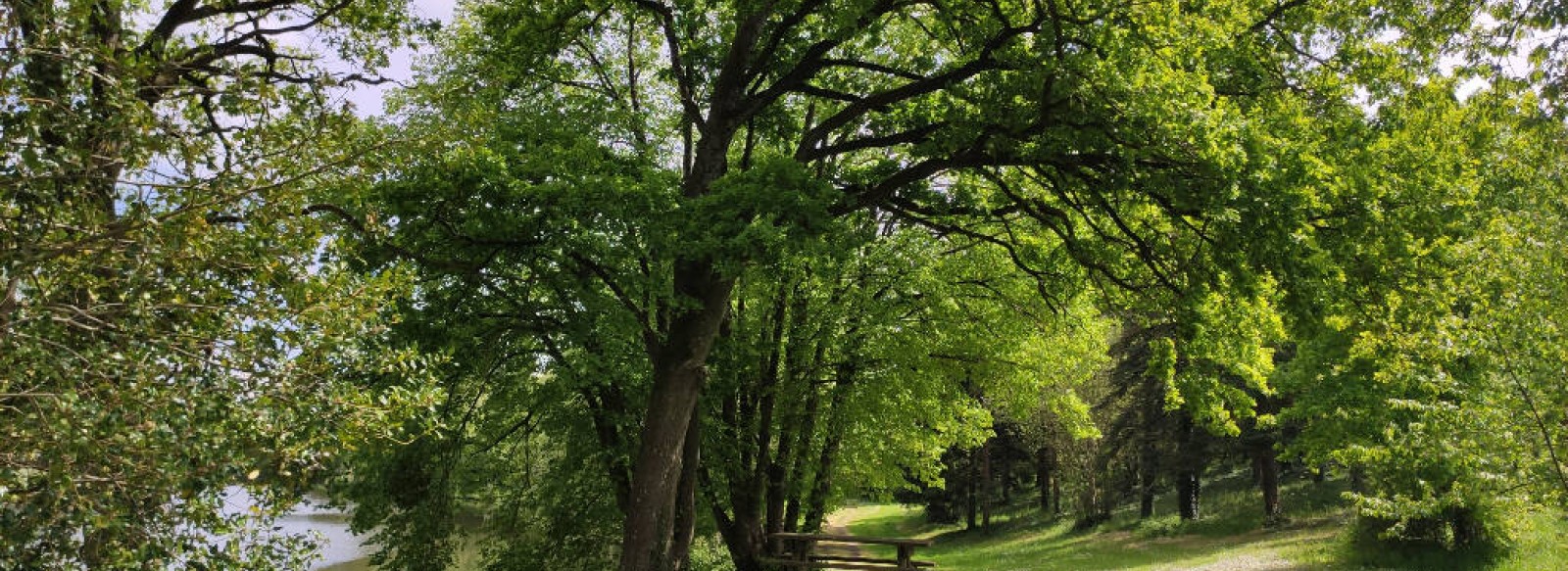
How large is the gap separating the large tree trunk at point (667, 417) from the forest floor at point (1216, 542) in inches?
501

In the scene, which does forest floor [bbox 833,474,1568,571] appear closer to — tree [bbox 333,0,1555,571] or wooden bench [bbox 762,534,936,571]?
tree [bbox 333,0,1555,571]

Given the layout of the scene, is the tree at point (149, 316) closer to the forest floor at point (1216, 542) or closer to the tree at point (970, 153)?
the tree at point (970, 153)

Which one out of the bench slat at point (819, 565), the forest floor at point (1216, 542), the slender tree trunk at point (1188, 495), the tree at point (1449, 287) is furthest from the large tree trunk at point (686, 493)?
the slender tree trunk at point (1188, 495)

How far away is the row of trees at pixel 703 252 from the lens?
4.25m

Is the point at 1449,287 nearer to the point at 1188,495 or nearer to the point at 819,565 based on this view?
the point at 819,565

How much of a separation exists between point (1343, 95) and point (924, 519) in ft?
139

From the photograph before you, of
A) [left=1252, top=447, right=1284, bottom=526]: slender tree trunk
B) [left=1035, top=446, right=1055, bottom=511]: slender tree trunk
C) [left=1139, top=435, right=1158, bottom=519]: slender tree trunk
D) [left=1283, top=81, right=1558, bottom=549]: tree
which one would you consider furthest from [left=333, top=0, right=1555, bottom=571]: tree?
[left=1035, top=446, right=1055, bottom=511]: slender tree trunk

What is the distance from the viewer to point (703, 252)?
9.12 meters

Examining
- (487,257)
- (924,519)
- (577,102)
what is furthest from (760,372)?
(924,519)

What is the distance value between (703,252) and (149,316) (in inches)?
210

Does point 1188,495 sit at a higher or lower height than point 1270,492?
lower

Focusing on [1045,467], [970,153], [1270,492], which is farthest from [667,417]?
[1045,467]

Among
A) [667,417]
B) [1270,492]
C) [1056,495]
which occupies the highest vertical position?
[667,417]

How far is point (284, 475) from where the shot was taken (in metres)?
4.45
